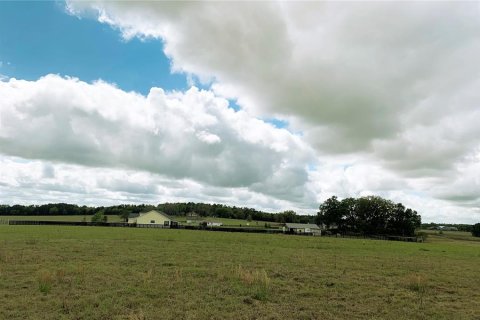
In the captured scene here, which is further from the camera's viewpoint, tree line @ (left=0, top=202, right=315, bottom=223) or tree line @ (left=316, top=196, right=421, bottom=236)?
tree line @ (left=0, top=202, right=315, bottom=223)

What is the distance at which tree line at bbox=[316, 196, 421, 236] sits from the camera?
351 feet

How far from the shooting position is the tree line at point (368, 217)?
107 metres

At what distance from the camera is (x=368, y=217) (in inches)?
4432

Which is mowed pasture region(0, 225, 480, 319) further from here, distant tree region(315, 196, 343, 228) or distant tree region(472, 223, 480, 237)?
distant tree region(472, 223, 480, 237)

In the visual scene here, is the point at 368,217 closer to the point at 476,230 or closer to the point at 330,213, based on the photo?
the point at 330,213

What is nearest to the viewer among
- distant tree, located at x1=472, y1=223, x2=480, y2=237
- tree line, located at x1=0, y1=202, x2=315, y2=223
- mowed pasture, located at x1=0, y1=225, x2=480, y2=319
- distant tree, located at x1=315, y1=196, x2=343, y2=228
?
mowed pasture, located at x1=0, y1=225, x2=480, y2=319

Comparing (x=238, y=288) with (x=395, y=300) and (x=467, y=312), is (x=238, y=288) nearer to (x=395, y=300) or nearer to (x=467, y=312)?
(x=395, y=300)

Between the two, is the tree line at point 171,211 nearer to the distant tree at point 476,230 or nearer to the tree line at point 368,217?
the tree line at point 368,217

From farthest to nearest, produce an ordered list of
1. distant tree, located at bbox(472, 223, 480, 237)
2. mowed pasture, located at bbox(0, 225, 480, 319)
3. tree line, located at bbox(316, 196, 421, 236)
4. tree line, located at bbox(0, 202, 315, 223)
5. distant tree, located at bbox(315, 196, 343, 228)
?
tree line, located at bbox(0, 202, 315, 223)
distant tree, located at bbox(472, 223, 480, 237)
distant tree, located at bbox(315, 196, 343, 228)
tree line, located at bbox(316, 196, 421, 236)
mowed pasture, located at bbox(0, 225, 480, 319)

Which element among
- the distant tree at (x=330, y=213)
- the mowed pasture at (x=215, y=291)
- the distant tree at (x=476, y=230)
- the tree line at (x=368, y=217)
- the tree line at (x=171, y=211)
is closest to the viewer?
the mowed pasture at (x=215, y=291)

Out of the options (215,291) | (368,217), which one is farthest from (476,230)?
(215,291)

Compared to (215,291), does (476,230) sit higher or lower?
lower

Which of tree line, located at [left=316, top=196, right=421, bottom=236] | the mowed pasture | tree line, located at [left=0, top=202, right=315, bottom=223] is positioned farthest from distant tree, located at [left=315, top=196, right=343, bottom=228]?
the mowed pasture

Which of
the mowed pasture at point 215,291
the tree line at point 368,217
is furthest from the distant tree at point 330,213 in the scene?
the mowed pasture at point 215,291
